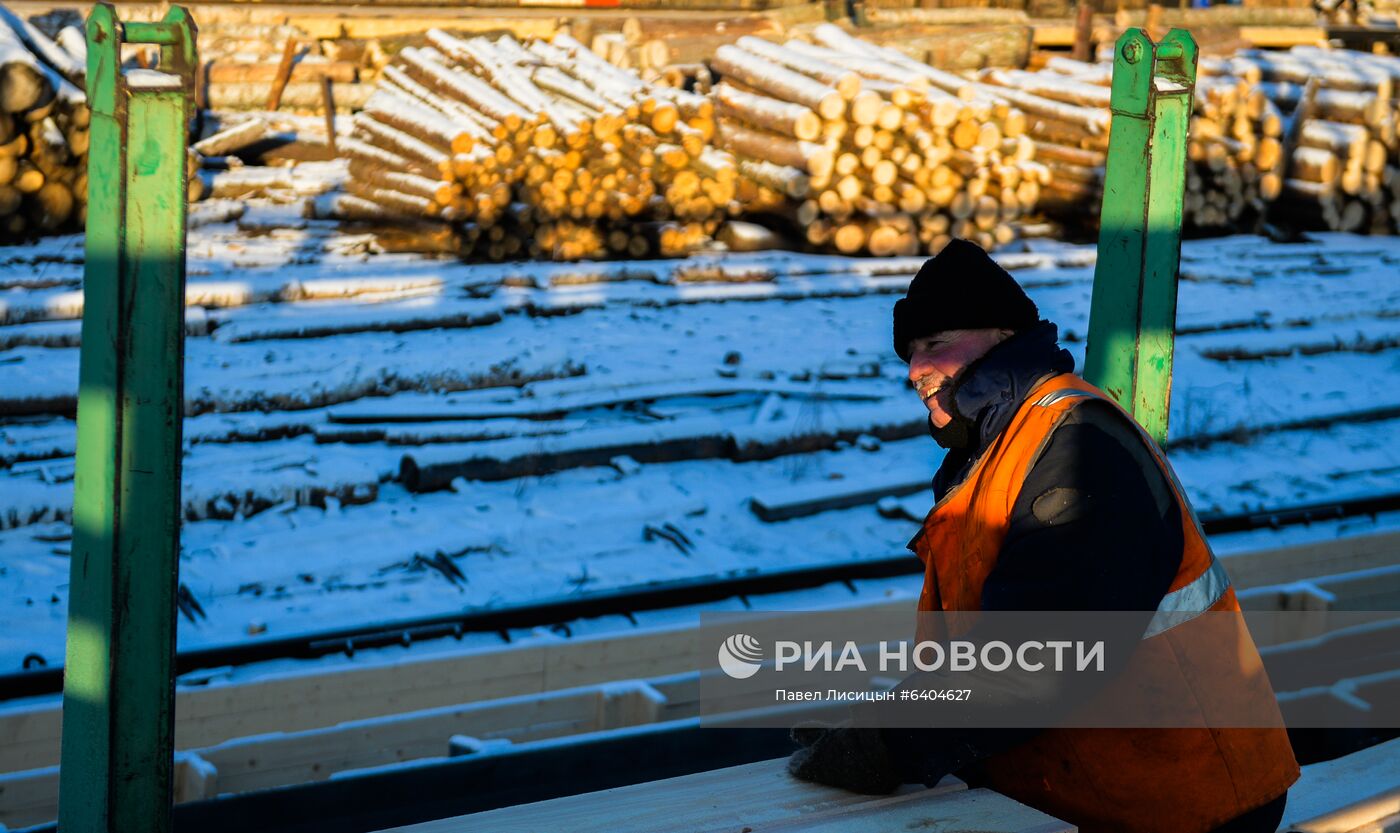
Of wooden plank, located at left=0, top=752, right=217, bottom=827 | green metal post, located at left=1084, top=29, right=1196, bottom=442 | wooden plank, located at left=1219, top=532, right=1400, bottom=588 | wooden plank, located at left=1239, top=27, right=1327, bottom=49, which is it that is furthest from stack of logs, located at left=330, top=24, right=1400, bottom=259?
green metal post, located at left=1084, top=29, right=1196, bottom=442

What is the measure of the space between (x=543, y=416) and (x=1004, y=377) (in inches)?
223

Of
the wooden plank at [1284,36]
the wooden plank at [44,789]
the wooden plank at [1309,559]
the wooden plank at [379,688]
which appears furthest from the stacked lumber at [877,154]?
the wooden plank at [44,789]

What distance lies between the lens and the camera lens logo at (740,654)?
17.1 ft

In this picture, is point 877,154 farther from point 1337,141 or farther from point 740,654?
point 740,654

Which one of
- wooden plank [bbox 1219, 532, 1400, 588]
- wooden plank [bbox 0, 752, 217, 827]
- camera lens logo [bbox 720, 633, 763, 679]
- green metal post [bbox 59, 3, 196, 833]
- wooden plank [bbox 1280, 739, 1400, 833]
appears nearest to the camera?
green metal post [bbox 59, 3, 196, 833]

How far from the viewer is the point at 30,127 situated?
462 inches

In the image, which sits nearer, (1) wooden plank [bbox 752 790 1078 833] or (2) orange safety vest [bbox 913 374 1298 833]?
(2) orange safety vest [bbox 913 374 1298 833]

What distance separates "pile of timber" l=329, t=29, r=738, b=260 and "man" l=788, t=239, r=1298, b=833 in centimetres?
999

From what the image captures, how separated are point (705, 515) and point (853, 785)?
425 cm

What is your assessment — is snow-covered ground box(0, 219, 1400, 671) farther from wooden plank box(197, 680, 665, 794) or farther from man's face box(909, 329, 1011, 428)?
man's face box(909, 329, 1011, 428)

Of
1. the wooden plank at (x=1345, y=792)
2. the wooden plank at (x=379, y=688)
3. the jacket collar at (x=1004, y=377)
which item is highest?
the jacket collar at (x=1004, y=377)

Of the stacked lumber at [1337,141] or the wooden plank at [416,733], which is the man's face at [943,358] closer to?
the wooden plank at [416,733]

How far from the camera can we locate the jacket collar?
8.91 ft

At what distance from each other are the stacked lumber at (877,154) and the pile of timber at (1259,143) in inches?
37.1
